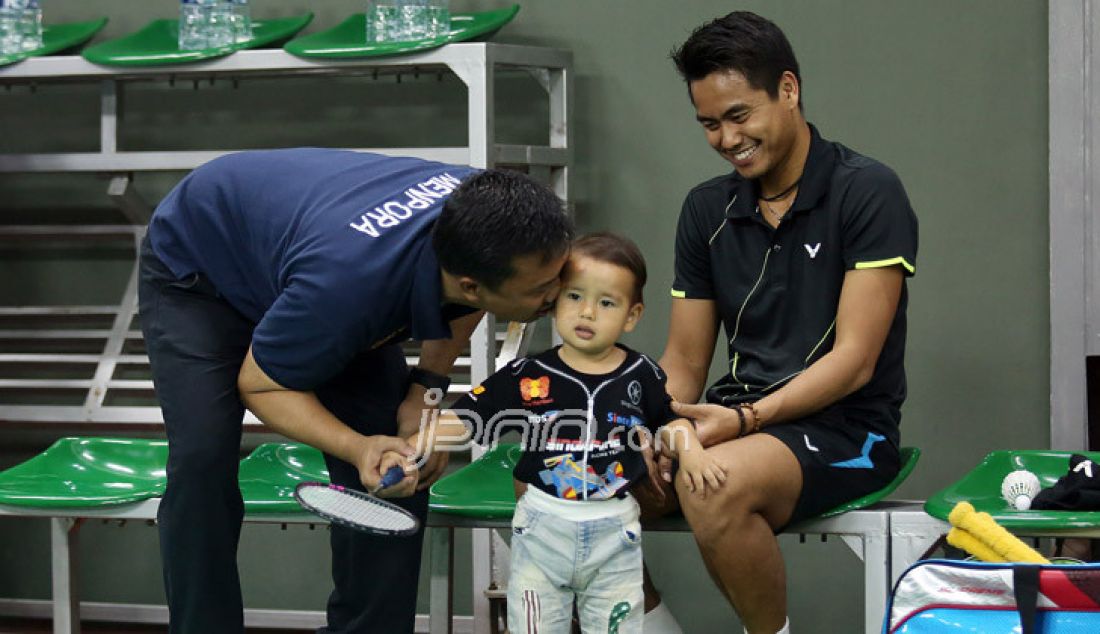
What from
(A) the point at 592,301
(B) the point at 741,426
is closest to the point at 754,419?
(B) the point at 741,426

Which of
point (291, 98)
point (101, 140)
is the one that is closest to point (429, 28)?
point (291, 98)

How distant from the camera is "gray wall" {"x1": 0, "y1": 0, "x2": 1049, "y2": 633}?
345cm

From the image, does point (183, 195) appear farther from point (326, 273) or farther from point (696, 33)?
point (696, 33)

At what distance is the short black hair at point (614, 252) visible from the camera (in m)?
2.40

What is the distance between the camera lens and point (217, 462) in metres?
2.42

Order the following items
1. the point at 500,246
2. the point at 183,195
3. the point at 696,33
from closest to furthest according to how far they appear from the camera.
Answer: the point at 500,246 < the point at 183,195 < the point at 696,33

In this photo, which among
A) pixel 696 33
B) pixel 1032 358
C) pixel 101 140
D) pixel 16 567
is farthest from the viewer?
pixel 16 567

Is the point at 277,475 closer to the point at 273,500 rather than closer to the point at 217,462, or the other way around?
the point at 273,500

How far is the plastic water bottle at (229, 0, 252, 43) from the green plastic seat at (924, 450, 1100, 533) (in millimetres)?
2077

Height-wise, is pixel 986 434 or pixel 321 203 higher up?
pixel 321 203

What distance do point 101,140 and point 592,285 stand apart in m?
1.97

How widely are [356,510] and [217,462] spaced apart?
1.33 ft

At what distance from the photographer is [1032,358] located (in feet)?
11.3

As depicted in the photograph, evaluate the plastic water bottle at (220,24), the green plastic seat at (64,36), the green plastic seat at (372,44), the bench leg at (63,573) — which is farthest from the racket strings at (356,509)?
the green plastic seat at (64,36)
